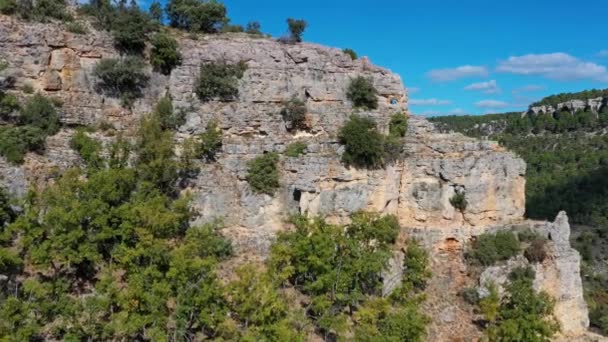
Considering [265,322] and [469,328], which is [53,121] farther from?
[469,328]

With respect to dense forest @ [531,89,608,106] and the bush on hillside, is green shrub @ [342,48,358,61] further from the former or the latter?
dense forest @ [531,89,608,106]

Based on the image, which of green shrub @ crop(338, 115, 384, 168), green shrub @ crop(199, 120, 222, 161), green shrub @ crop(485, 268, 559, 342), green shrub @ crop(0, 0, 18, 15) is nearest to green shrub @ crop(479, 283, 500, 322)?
green shrub @ crop(485, 268, 559, 342)

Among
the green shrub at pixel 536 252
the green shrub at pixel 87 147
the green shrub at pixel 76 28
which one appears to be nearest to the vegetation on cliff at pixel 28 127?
the green shrub at pixel 87 147

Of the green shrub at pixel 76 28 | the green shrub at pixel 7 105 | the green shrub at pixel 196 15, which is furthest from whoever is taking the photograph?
the green shrub at pixel 196 15

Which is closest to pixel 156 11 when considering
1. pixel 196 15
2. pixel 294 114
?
pixel 196 15

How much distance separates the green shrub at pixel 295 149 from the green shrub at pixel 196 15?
46.4 ft

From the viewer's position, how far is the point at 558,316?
1086 inches

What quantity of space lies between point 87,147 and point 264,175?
970cm

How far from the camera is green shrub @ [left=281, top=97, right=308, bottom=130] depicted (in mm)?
31609

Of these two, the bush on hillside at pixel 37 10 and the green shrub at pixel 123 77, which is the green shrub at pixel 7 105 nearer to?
the green shrub at pixel 123 77

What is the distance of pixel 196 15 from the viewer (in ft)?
123

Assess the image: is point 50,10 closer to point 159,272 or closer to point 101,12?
point 101,12

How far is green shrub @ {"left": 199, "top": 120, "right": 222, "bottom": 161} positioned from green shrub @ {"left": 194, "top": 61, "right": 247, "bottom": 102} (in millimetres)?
3073

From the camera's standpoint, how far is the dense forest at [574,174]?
57956mm
